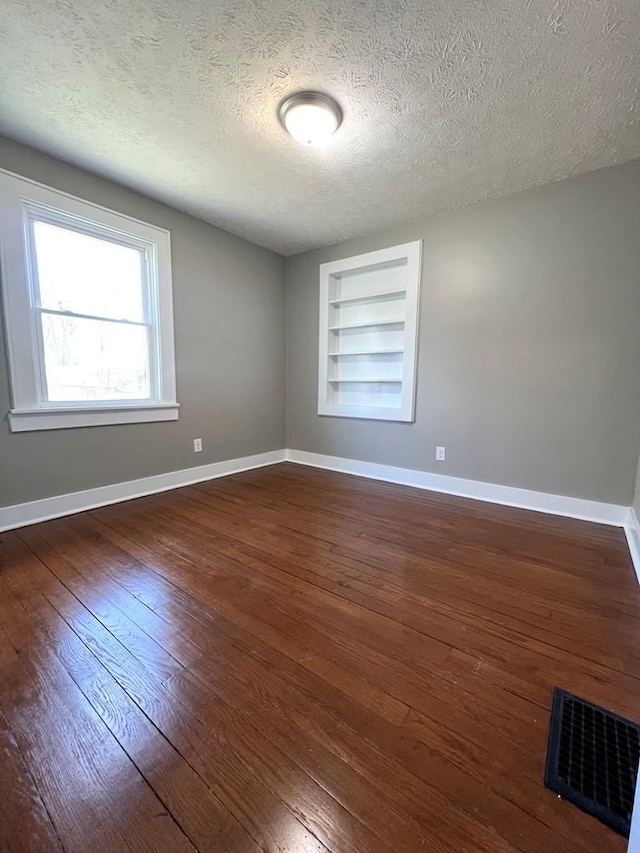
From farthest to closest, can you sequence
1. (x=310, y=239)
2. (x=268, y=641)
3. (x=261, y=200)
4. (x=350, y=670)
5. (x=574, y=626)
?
1. (x=310, y=239)
2. (x=261, y=200)
3. (x=574, y=626)
4. (x=268, y=641)
5. (x=350, y=670)

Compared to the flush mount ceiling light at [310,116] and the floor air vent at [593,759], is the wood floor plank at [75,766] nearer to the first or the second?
the floor air vent at [593,759]

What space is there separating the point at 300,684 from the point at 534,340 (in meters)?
2.78

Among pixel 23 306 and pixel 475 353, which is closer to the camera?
pixel 23 306

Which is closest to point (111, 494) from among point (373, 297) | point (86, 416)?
point (86, 416)

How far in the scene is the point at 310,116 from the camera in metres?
1.83

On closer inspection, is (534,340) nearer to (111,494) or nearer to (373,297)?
(373,297)

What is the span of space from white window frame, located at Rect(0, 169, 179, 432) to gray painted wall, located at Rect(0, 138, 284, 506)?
70mm

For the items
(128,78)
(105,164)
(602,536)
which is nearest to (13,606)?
(128,78)

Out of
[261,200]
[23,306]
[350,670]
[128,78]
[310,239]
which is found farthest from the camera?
[310,239]

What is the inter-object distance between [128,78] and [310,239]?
2.12 metres

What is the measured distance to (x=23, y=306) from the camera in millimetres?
2258

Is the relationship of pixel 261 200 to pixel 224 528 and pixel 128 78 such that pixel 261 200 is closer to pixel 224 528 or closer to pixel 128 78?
pixel 128 78

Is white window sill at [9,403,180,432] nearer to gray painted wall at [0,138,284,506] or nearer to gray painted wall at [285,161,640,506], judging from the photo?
gray painted wall at [0,138,284,506]

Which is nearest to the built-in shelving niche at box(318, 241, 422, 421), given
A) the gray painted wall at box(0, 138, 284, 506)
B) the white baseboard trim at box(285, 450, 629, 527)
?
the white baseboard trim at box(285, 450, 629, 527)
